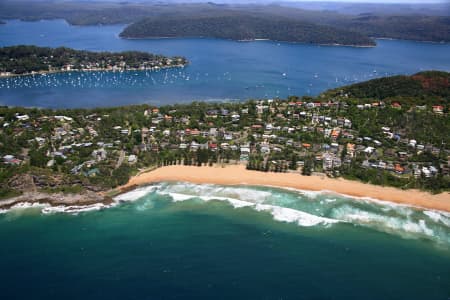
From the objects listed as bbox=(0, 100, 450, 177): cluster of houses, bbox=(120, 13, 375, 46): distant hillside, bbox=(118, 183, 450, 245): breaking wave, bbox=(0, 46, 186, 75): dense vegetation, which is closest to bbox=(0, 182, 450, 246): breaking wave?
bbox=(118, 183, 450, 245): breaking wave

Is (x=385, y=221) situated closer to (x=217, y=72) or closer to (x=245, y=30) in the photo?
(x=217, y=72)

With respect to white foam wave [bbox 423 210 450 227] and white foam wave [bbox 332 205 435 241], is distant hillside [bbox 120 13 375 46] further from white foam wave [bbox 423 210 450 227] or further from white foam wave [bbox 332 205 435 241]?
white foam wave [bbox 332 205 435 241]

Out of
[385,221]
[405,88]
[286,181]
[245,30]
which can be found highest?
[245,30]

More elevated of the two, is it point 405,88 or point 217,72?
point 217,72

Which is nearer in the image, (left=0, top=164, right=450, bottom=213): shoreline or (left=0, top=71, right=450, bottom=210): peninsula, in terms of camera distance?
(left=0, top=164, right=450, bottom=213): shoreline

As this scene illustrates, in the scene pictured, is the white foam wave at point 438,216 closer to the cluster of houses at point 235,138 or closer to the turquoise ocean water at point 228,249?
the turquoise ocean water at point 228,249

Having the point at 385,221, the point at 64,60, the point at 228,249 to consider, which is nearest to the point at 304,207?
the point at 385,221

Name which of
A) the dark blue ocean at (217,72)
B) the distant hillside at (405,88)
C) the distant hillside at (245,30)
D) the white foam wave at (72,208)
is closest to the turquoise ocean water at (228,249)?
the white foam wave at (72,208)
